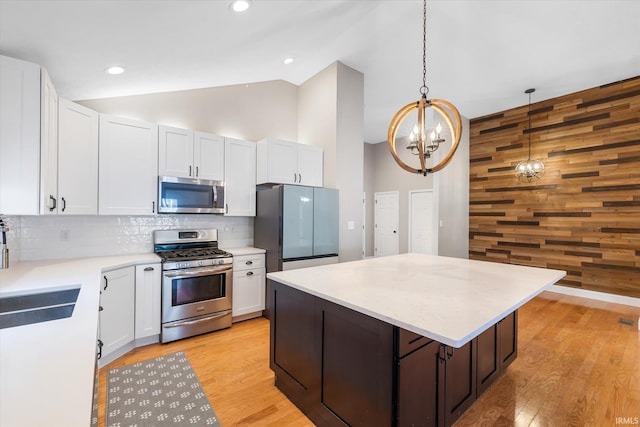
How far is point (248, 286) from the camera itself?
3.54m

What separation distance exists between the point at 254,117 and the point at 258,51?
1.20 m

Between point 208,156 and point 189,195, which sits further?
point 208,156

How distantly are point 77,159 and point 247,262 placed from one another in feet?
6.48

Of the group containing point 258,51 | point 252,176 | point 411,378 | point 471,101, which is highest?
point 471,101

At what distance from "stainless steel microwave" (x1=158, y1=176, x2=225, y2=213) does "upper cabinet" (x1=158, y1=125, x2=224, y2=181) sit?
0.09 m

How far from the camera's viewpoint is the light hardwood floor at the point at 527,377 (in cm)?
195

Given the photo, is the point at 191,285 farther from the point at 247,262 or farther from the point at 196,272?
the point at 247,262

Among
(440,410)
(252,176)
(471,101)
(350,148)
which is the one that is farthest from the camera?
(471,101)

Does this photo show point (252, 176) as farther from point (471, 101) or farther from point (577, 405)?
point (471, 101)

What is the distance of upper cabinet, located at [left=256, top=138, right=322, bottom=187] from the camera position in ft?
12.3

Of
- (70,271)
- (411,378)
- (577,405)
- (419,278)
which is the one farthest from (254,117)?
(577,405)

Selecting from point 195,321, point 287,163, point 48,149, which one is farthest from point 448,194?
point 48,149

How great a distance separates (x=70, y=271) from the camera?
2.21 meters

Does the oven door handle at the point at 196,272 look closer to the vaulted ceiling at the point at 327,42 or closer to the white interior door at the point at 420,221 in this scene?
the vaulted ceiling at the point at 327,42
